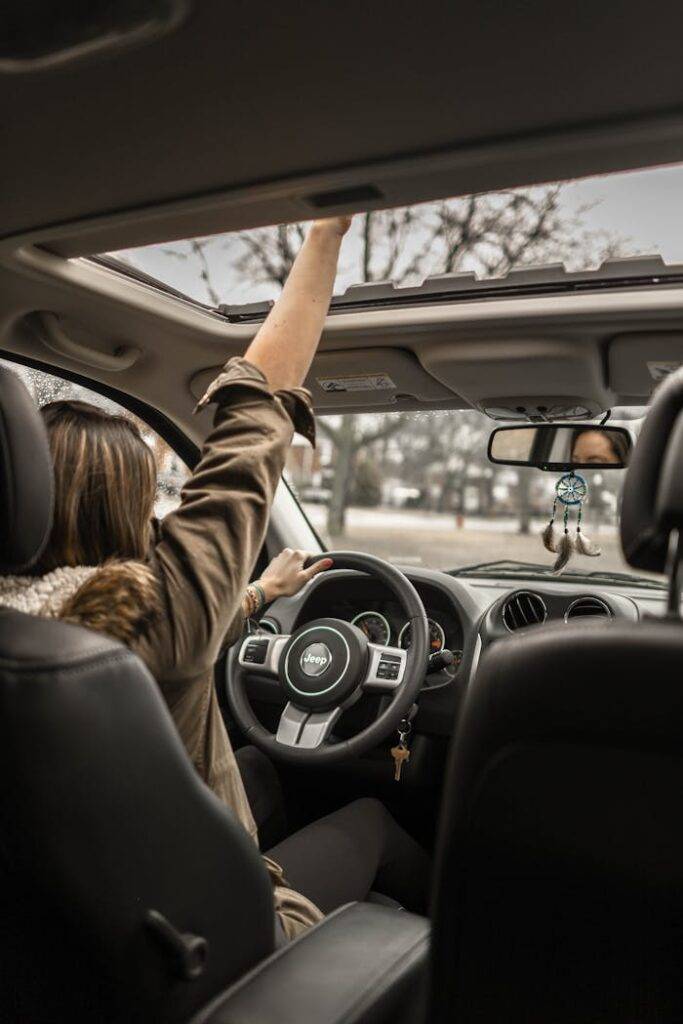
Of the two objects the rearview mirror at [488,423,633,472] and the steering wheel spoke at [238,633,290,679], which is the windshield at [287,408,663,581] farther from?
the steering wheel spoke at [238,633,290,679]

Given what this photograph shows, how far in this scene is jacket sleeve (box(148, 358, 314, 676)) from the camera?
1295 millimetres

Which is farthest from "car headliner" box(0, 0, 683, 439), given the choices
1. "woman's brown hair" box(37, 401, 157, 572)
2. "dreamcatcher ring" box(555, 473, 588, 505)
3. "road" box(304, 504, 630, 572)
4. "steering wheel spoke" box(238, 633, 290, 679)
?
"steering wheel spoke" box(238, 633, 290, 679)

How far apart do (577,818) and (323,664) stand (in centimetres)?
185

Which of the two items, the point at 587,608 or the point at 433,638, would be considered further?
the point at 433,638

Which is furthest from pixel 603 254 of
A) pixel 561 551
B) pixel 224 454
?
pixel 224 454

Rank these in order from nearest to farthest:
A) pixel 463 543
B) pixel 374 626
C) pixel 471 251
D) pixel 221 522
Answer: pixel 221 522
pixel 471 251
pixel 374 626
pixel 463 543

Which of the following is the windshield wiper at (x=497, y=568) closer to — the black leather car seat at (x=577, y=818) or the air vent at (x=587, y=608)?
the air vent at (x=587, y=608)

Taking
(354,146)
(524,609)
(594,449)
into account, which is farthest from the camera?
(524,609)

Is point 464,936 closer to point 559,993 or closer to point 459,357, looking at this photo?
point 559,993

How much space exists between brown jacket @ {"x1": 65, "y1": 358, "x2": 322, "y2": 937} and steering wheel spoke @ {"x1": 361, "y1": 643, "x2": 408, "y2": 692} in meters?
1.25

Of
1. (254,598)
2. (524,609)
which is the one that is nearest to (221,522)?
(254,598)

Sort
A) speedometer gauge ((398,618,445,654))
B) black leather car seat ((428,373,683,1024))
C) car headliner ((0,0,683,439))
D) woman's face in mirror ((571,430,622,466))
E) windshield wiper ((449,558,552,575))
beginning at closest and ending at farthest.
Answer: black leather car seat ((428,373,683,1024))
car headliner ((0,0,683,439))
woman's face in mirror ((571,430,622,466))
speedometer gauge ((398,618,445,654))
windshield wiper ((449,558,552,575))

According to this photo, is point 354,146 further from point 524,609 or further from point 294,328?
point 524,609

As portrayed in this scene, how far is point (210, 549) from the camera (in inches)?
51.7
